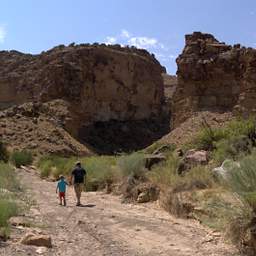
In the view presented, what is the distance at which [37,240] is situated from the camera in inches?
399

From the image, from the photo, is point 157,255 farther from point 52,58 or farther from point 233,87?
point 52,58

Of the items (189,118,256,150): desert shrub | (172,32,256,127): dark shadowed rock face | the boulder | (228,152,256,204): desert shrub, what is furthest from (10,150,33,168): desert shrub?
(228,152,256,204): desert shrub

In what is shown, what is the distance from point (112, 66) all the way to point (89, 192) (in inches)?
1902

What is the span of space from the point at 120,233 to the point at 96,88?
56464 mm

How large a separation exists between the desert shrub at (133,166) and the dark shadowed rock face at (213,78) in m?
11.8

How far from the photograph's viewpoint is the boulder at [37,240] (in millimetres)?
10023

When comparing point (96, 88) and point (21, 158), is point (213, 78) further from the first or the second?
point (96, 88)

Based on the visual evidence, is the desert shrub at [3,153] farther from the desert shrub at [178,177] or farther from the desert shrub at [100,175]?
the desert shrub at [178,177]

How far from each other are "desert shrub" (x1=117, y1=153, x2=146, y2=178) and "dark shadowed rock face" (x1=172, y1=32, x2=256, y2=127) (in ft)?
38.8

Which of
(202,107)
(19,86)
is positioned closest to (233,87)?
(202,107)

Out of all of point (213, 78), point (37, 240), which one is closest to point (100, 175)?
point (37, 240)

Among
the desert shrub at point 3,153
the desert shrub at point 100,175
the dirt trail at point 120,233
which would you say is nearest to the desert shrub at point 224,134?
the desert shrub at point 100,175

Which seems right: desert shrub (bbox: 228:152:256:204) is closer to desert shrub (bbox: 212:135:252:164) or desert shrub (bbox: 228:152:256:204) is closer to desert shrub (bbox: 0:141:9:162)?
desert shrub (bbox: 212:135:252:164)

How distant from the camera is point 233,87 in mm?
33875
